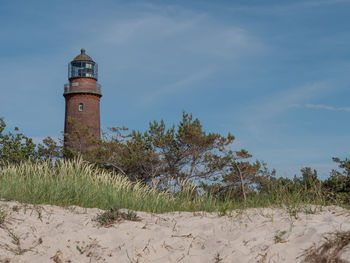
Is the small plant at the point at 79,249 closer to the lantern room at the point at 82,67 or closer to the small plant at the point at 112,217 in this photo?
the small plant at the point at 112,217

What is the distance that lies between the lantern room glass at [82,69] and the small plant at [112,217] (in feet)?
96.0

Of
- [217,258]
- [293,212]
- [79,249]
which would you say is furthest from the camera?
[293,212]

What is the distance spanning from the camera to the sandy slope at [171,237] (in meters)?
4.70

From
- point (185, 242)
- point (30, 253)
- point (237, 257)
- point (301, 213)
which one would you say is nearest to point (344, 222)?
point (301, 213)

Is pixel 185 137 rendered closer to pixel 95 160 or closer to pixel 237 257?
pixel 95 160

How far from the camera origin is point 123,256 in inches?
200

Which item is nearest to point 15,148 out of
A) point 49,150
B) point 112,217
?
point 49,150

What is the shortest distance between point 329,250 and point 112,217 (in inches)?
127

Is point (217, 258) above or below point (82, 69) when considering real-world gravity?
below


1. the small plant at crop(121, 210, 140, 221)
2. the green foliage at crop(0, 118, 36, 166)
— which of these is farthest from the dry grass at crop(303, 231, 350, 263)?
the green foliage at crop(0, 118, 36, 166)

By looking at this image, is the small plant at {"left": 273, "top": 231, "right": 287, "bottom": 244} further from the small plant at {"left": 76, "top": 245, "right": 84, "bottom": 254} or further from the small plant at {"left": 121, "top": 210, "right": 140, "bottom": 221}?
the small plant at {"left": 76, "top": 245, "right": 84, "bottom": 254}

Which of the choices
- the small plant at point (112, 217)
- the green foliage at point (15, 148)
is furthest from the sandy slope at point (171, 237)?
the green foliage at point (15, 148)

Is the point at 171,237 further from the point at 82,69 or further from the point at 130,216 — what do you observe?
the point at 82,69

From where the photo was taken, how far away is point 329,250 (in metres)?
4.26
